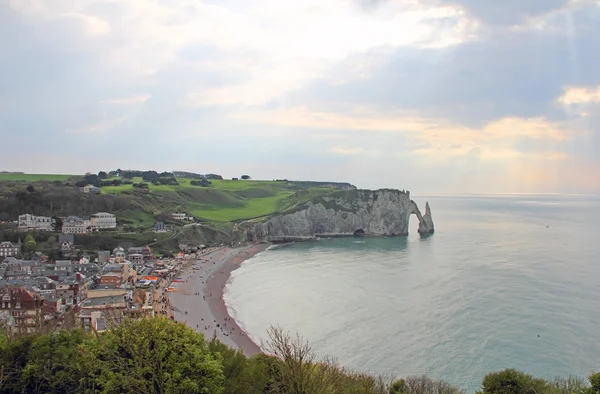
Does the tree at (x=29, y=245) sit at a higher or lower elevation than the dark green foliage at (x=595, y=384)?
lower

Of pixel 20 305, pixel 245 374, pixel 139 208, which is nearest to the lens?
pixel 245 374

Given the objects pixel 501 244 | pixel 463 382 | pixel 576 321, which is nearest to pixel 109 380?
pixel 463 382

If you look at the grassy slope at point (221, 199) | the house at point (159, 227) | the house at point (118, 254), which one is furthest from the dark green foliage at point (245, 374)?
the grassy slope at point (221, 199)

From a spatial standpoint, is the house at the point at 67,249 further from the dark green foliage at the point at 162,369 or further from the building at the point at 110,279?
the dark green foliage at the point at 162,369

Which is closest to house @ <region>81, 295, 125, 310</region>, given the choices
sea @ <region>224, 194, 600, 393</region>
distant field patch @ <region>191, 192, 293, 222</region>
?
sea @ <region>224, 194, 600, 393</region>

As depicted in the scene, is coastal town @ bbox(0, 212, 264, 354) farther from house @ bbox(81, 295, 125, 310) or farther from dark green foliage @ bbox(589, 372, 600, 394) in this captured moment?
dark green foliage @ bbox(589, 372, 600, 394)

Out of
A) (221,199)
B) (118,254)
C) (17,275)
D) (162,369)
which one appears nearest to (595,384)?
(162,369)

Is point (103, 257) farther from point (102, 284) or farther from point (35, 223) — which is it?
point (35, 223)
